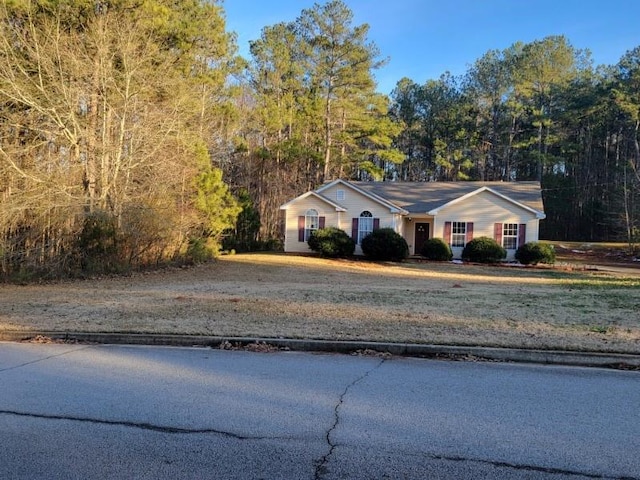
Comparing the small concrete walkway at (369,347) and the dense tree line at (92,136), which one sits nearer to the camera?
the small concrete walkway at (369,347)

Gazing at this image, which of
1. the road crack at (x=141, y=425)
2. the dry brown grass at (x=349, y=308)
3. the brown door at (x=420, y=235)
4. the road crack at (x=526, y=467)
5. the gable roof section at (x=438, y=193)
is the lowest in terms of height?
the road crack at (x=141, y=425)

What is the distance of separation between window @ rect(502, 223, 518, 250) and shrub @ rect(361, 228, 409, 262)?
18.8 feet

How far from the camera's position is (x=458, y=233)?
28422 mm

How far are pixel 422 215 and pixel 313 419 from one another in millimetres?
25717

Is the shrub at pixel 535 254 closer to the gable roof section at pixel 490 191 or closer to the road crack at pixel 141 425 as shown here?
the gable roof section at pixel 490 191

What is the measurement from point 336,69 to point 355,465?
1524 inches

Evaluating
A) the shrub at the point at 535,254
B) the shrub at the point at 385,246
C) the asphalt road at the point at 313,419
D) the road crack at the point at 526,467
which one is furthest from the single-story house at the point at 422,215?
the road crack at the point at 526,467

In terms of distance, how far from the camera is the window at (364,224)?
2902 cm

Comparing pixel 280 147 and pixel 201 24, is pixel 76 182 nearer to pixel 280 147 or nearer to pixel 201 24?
pixel 201 24

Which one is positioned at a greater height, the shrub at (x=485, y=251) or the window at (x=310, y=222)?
the window at (x=310, y=222)

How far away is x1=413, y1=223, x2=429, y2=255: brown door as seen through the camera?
Answer: 3067cm

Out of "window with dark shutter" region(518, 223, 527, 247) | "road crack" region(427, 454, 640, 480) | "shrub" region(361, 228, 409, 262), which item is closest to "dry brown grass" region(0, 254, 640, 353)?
"road crack" region(427, 454, 640, 480)

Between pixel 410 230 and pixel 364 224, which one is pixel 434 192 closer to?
pixel 410 230

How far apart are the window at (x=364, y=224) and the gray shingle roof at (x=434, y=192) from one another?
2452 millimetres
